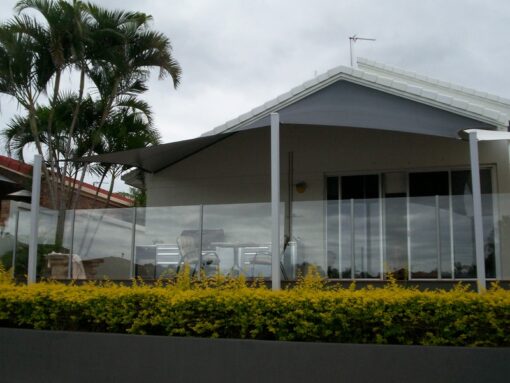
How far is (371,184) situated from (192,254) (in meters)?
4.02

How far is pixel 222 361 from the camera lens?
678 centimetres

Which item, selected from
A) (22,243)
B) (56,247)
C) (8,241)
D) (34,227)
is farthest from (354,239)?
(8,241)

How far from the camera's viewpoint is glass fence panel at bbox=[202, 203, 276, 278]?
Result: 934cm

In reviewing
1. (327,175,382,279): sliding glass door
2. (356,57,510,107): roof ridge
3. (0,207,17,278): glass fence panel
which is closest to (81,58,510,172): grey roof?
(327,175,382,279): sliding glass door

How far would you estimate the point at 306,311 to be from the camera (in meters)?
6.80

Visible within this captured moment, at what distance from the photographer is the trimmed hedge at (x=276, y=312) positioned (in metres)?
6.45

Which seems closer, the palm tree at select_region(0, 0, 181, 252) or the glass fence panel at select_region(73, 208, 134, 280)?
the glass fence panel at select_region(73, 208, 134, 280)

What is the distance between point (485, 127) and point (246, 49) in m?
5.53

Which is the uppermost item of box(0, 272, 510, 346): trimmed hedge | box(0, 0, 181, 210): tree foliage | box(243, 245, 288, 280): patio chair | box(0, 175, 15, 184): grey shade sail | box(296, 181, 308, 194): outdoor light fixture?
box(0, 0, 181, 210): tree foliage

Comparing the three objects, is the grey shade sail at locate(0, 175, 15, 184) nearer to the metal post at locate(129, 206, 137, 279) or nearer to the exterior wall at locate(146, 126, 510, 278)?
the exterior wall at locate(146, 126, 510, 278)

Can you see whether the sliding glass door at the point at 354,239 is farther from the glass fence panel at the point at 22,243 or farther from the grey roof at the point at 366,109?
the glass fence panel at the point at 22,243

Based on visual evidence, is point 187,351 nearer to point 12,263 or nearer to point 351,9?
point 12,263

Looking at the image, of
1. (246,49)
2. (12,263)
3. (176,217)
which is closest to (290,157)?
(246,49)

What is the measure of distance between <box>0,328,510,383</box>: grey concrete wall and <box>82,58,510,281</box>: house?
2.32 metres
